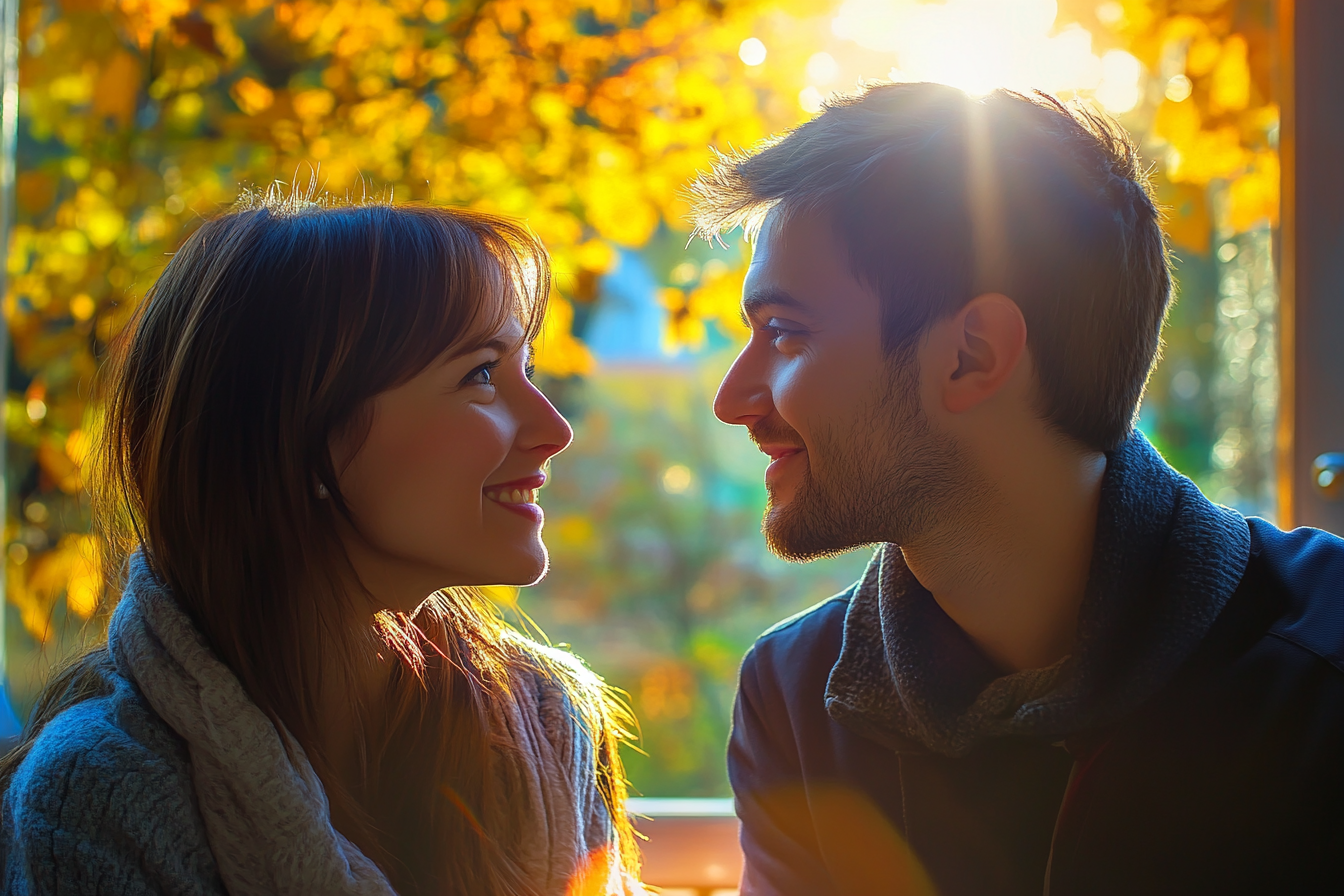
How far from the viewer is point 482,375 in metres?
1.13

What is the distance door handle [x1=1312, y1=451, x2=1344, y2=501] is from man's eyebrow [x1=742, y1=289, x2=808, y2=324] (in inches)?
36.6

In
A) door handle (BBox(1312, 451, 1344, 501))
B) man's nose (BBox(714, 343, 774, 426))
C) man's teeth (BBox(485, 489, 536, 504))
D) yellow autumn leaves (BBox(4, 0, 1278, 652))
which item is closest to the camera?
man's teeth (BBox(485, 489, 536, 504))

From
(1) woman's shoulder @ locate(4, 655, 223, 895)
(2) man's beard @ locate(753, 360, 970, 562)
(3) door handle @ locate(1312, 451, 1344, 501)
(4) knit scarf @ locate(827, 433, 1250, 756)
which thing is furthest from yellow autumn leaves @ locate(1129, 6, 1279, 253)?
(1) woman's shoulder @ locate(4, 655, 223, 895)

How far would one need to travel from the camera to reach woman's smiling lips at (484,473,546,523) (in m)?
1.13

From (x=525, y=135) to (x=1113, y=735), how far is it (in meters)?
1.38

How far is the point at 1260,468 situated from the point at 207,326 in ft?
5.84

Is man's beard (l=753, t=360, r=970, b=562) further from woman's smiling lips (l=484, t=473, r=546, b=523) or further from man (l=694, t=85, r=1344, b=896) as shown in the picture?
woman's smiling lips (l=484, t=473, r=546, b=523)

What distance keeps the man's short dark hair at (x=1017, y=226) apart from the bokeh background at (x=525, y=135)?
54 cm

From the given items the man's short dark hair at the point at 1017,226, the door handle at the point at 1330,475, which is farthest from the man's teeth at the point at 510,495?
the door handle at the point at 1330,475

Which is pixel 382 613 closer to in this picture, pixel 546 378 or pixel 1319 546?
pixel 546 378

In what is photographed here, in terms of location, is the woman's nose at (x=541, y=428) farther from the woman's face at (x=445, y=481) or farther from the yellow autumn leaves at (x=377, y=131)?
the yellow autumn leaves at (x=377, y=131)

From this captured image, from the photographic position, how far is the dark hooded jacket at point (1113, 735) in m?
1.02

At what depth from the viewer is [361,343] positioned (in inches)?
41.5

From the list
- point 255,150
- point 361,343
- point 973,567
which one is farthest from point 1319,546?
point 255,150
